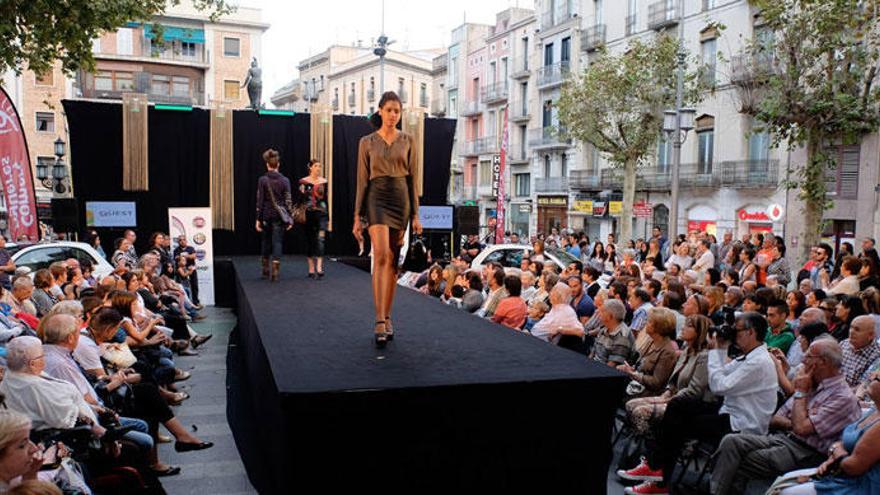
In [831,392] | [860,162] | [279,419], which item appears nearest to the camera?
[279,419]

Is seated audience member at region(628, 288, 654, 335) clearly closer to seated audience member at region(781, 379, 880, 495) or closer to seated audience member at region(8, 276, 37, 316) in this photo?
seated audience member at region(781, 379, 880, 495)

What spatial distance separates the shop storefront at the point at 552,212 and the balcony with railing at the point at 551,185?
357mm

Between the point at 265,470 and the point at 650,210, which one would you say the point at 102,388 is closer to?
the point at 265,470

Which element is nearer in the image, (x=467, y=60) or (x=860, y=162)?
(x=860, y=162)

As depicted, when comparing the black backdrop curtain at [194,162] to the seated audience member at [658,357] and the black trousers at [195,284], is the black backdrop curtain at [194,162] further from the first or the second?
the seated audience member at [658,357]

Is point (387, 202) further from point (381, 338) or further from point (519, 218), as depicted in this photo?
point (519, 218)

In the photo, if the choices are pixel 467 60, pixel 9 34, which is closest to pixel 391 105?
pixel 9 34

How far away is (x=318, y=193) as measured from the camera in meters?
9.28

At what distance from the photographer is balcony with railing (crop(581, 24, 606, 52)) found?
31.9m

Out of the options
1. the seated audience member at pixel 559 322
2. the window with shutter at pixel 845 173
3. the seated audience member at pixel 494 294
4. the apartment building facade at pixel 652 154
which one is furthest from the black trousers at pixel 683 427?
the window with shutter at pixel 845 173

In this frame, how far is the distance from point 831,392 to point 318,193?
21.0ft

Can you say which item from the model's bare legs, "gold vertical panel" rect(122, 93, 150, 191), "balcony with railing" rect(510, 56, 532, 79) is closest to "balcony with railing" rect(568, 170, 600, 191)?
"balcony with railing" rect(510, 56, 532, 79)

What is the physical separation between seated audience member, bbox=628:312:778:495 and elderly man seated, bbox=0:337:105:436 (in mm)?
3812

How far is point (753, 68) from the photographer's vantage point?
61.0 ft
